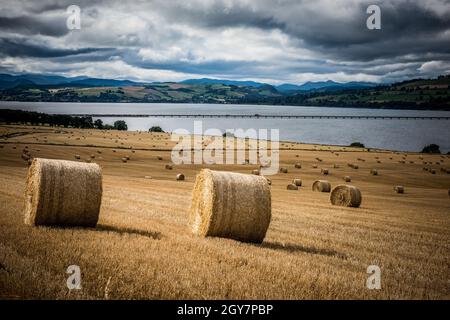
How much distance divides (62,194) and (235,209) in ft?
15.6

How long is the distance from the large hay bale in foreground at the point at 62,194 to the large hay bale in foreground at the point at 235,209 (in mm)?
3173

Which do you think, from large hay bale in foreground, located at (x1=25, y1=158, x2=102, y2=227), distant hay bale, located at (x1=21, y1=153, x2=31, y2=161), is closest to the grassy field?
large hay bale in foreground, located at (x1=25, y1=158, x2=102, y2=227)

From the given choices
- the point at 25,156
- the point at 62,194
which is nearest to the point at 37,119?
the point at 25,156

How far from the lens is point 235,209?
1170cm

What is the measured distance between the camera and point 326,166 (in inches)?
2267

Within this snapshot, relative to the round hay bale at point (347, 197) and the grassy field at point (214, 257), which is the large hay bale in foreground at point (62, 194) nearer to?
the grassy field at point (214, 257)

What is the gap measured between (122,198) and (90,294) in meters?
15.8

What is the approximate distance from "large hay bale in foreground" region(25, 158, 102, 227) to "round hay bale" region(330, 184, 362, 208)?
17593 millimetres

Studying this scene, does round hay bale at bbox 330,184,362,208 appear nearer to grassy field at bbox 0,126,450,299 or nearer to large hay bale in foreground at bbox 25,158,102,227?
grassy field at bbox 0,126,450,299

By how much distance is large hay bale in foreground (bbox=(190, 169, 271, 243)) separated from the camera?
11.7 meters

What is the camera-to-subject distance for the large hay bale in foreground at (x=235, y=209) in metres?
11.7

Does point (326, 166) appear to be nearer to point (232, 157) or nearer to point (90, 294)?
point (232, 157)

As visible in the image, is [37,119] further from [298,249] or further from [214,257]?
[214,257]
